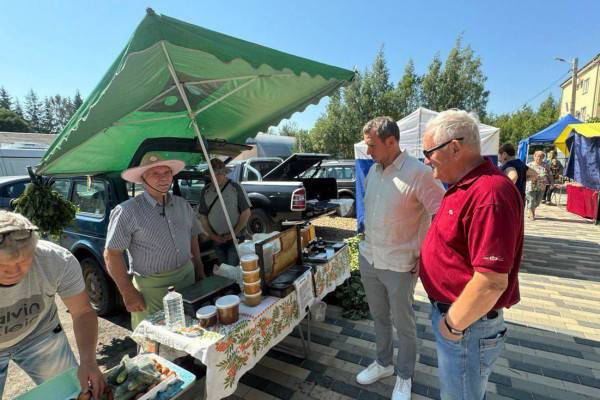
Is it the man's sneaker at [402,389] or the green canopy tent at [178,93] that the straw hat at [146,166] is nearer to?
the green canopy tent at [178,93]

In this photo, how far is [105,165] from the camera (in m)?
3.21

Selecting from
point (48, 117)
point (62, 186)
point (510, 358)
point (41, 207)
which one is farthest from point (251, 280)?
point (48, 117)

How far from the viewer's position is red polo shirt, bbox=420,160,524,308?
1084mm

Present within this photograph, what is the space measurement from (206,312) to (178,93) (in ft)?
6.50

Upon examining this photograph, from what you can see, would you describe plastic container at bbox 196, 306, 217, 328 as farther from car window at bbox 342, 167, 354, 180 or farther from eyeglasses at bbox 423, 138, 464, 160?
car window at bbox 342, 167, 354, 180

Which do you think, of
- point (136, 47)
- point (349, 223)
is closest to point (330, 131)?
point (349, 223)

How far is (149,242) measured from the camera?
6.45ft

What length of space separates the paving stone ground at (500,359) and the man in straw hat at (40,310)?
2.16 ft

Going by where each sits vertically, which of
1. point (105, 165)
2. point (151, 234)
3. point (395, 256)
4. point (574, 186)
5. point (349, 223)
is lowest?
point (349, 223)

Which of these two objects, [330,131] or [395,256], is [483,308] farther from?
[330,131]

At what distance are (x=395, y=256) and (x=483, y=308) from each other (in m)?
0.79

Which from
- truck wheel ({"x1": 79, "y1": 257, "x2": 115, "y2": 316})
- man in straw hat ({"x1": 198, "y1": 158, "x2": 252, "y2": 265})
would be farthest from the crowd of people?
truck wheel ({"x1": 79, "y1": 257, "x2": 115, "y2": 316})

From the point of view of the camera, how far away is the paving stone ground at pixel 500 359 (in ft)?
7.36

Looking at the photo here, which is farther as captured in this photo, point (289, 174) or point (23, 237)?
point (289, 174)
